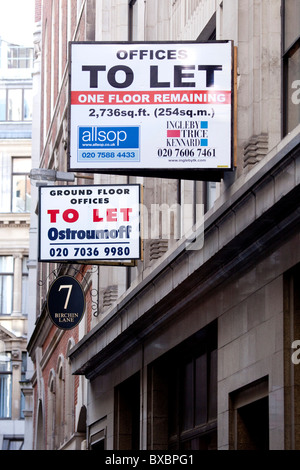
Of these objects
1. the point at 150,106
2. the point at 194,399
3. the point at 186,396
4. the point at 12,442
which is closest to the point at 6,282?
the point at 12,442

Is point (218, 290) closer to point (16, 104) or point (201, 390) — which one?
point (201, 390)

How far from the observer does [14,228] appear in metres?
65.4

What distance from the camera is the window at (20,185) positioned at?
65500mm

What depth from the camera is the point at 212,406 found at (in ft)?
62.4

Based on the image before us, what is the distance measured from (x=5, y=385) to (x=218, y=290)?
4704 cm

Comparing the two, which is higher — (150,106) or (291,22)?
(291,22)

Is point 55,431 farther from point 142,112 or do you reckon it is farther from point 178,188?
point 142,112

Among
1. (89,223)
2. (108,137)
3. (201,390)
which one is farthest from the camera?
(89,223)

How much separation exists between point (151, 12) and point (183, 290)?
7091 millimetres

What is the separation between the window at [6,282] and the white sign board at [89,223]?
44.1 m

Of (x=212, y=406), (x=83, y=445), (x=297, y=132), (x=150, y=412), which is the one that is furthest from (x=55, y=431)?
(x=297, y=132)

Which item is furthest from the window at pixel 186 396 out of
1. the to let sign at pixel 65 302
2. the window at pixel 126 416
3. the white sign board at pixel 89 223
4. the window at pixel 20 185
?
the window at pixel 20 185

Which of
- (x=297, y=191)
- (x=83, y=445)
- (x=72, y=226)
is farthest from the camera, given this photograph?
(x=83, y=445)

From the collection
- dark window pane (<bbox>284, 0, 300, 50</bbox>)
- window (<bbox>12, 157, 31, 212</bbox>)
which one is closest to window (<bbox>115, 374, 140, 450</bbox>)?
dark window pane (<bbox>284, 0, 300, 50</bbox>)
